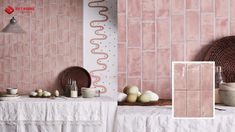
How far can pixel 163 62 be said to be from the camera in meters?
1.10

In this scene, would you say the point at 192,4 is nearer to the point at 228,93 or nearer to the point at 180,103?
the point at 228,93

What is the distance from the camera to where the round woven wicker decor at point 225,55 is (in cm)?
109

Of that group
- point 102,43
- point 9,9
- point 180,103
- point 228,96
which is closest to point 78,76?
point 102,43

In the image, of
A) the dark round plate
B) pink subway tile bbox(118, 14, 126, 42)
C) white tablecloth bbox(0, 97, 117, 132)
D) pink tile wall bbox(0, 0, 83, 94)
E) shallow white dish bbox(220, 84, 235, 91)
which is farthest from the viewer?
pink tile wall bbox(0, 0, 83, 94)

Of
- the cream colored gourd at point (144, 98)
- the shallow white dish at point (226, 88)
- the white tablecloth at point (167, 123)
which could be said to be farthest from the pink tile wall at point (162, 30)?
the white tablecloth at point (167, 123)

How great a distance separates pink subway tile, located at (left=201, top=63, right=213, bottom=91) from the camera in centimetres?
51

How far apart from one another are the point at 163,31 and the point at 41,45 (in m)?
1.32

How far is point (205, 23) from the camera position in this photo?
109cm

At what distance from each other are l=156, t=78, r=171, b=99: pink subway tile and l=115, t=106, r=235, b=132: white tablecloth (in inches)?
13.2

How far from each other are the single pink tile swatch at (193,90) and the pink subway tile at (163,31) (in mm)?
567

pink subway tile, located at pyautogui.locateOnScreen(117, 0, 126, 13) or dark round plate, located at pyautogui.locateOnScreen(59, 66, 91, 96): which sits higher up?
pink subway tile, located at pyautogui.locateOnScreen(117, 0, 126, 13)

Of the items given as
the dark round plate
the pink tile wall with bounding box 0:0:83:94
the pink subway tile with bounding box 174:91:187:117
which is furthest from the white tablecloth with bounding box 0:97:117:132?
the pink subway tile with bounding box 174:91:187:117

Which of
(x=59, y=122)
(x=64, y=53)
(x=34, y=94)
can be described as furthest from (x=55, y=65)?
(x=59, y=122)

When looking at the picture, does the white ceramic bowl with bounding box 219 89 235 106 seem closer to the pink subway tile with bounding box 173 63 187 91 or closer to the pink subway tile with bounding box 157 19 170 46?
the pink subway tile with bounding box 157 19 170 46
